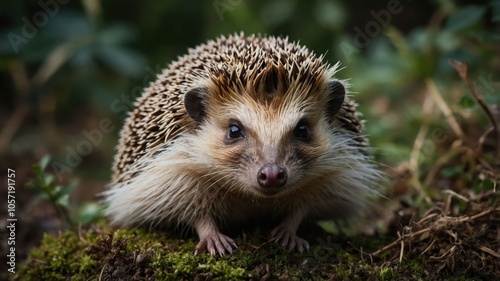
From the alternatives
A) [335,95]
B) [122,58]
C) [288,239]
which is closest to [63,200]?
[288,239]

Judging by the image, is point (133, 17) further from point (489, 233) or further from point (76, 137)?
point (489, 233)

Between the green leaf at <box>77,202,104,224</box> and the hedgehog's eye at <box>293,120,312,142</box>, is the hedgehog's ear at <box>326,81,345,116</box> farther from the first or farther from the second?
the green leaf at <box>77,202,104,224</box>

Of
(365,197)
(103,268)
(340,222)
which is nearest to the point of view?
(103,268)

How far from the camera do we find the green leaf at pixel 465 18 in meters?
4.48

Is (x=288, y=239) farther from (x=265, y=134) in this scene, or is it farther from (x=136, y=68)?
(x=136, y=68)

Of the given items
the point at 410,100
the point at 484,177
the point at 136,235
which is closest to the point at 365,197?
the point at 484,177

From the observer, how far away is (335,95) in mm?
3502

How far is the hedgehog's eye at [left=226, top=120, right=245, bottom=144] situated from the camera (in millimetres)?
3299

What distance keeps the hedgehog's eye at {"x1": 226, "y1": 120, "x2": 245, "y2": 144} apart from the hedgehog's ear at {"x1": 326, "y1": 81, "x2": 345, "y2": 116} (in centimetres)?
59

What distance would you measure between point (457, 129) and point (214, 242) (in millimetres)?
2406

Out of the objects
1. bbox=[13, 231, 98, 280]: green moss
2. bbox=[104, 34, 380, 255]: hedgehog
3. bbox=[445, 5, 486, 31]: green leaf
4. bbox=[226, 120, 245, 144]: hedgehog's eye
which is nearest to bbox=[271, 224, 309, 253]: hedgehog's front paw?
bbox=[104, 34, 380, 255]: hedgehog

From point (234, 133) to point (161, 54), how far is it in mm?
5017

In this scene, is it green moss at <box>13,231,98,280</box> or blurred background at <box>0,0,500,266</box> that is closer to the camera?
green moss at <box>13,231,98,280</box>

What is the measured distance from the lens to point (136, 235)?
11.9ft
